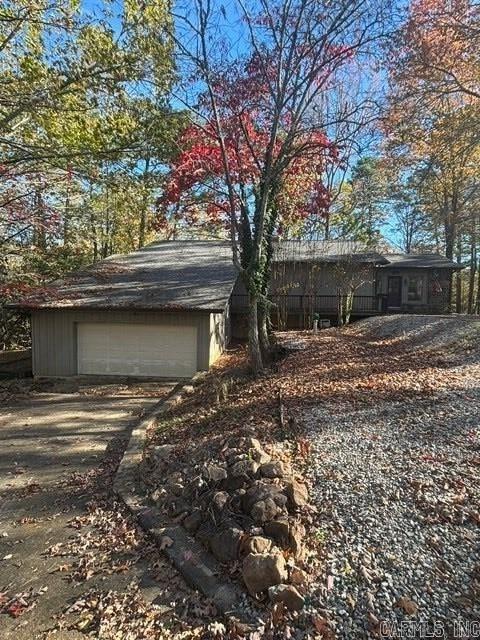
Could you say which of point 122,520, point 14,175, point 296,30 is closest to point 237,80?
point 296,30

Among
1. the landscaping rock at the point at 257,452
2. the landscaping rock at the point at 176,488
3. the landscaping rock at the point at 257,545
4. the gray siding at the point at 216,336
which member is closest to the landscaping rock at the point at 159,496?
the landscaping rock at the point at 176,488

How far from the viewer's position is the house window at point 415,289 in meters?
21.2

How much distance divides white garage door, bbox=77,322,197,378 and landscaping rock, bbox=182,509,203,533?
8.30m

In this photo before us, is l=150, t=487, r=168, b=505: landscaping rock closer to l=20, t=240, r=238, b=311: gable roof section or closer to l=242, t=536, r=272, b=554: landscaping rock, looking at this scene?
l=242, t=536, r=272, b=554: landscaping rock

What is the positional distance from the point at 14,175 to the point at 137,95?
3.22 meters

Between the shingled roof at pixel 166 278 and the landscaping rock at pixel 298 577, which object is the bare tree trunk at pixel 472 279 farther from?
the landscaping rock at pixel 298 577

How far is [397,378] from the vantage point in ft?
22.0

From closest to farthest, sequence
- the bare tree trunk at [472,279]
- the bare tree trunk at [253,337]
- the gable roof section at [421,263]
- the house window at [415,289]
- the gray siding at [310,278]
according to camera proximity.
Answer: the bare tree trunk at [253,337] → the gray siding at [310,278] → the gable roof section at [421,263] → the house window at [415,289] → the bare tree trunk at [472,279]

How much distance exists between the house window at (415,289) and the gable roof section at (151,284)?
35.0 feet

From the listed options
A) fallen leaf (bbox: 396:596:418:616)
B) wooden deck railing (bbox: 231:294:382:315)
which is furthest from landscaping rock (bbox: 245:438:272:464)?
wooden deck railing (bbox: 231:294:382:315)

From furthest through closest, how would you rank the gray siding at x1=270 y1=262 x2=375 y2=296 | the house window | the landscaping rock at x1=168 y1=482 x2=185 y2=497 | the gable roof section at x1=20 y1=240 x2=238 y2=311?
the house window
the gray siding at x1=270 y1=262 x2=375 y2=296
the gable roof section at x1=20 y1=240 x2=238 y2=311
the landscaping rock at x1=168 y1=482 x2=185 y2=497

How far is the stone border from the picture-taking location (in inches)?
105

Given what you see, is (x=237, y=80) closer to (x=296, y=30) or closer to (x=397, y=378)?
(x=296, y=30)

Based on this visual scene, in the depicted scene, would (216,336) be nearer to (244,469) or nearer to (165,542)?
(244,469)
